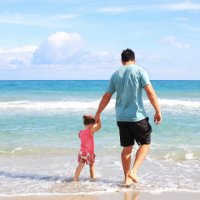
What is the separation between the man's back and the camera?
5.56 metres

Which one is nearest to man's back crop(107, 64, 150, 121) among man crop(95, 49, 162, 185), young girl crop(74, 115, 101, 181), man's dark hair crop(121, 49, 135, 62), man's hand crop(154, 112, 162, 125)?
man crop(95, 49, 162, 185)

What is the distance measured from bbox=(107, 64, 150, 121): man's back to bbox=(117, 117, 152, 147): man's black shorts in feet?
0.24

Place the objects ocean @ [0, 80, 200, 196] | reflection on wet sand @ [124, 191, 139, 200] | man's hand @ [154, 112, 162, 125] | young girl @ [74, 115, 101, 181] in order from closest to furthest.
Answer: reflection on wet sand @ [124, 191, 139, 200] → man's hand @ [154, 112, 162, 125] → ocean @ [0, 80, 200, 196] → young girl @ [74, 115, 101, 181]

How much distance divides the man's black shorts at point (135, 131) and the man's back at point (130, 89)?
0.24ft

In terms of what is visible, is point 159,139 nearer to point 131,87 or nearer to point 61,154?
point 61,154

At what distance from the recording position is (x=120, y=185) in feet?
19.3

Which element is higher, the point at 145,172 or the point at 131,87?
the point at 131,87

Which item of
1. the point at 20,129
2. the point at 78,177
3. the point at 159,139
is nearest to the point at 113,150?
the point at 159,139

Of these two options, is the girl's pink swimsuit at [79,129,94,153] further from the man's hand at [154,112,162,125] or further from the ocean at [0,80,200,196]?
the man's hand at [154,112,162,125]

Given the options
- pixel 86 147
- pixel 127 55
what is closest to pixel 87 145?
pixel 86 147

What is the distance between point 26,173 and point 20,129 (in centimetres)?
505

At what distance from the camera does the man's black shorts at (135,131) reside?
221 inches

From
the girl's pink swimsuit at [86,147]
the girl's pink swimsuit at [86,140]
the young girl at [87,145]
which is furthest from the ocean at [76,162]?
the girl's pink swimsuit at [86,140]

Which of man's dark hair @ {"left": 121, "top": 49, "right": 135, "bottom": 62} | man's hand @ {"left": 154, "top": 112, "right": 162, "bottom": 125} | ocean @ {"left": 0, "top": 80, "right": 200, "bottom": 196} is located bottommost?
ocean @ {"left": 0, "top": 80, "right": 200, "bottom": 196}
